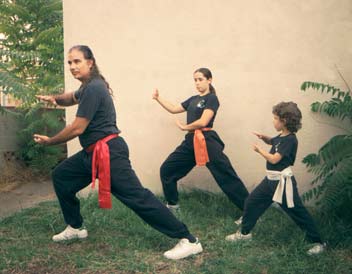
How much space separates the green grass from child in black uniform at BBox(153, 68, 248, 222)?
0.38 metres

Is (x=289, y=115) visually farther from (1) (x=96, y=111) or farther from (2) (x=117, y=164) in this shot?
(1) (x=96, y=111)

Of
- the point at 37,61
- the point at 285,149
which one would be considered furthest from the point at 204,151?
the point at 37,61

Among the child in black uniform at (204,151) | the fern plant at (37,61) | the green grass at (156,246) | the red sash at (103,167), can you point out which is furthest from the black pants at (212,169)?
the fern plant at (37,61)

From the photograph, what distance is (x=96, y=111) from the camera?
3736mm

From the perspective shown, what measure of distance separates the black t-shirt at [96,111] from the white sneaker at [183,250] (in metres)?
1.14

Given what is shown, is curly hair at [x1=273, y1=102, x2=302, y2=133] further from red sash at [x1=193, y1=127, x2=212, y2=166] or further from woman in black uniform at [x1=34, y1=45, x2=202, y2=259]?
woman in black uniform at [x1=34, y1=45, x2=202, y2=259]

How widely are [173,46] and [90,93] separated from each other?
7.00 ft

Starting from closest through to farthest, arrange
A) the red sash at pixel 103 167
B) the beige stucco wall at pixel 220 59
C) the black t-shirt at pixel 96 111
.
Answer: the black t-shirt at pixel 96 111
the red sash at pixel 103 167
the beige stucco wall at pixel 220 59

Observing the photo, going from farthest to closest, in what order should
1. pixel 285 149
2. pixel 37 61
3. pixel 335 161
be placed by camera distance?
pixel 37 61
pixel 335 161
pixel 285 149

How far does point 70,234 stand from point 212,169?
1.61m

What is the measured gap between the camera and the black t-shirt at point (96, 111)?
11.9ft

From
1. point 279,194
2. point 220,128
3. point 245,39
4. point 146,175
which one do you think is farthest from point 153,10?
point 279,194

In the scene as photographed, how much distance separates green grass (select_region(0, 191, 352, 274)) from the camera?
3660mm

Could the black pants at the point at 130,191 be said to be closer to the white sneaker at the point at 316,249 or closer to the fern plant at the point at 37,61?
the white sneaker at the point at 316,249
